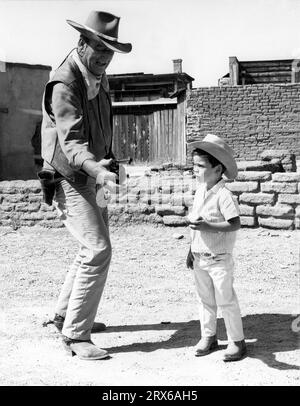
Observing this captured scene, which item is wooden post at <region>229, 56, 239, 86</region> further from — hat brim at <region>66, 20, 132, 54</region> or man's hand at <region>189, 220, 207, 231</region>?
man's hand at <region>189, 220, 207, 231</region>

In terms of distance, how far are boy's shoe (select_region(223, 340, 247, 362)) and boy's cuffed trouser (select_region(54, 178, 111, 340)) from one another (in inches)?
33.6

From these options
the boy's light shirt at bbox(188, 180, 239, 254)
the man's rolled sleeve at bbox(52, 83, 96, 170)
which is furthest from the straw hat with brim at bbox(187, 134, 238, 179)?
the man's rolled sleeve at bbox(52, 83, 96, 170)

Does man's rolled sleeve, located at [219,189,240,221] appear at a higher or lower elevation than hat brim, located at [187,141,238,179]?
lower

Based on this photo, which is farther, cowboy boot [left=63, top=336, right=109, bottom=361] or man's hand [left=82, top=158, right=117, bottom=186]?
cowboy boot [left=63, top=336, right=109, bottom=361]

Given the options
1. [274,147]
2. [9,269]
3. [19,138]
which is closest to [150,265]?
[9,269]

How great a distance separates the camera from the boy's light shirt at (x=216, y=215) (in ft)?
12.4

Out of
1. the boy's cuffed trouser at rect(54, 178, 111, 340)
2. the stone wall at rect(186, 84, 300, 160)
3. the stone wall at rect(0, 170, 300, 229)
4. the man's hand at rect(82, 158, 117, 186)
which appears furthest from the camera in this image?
the stone wall at rect(186, 84, 300, 160)

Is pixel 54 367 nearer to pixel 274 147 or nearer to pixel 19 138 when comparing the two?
A: pixel 19 138

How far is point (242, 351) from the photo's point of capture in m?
3.82

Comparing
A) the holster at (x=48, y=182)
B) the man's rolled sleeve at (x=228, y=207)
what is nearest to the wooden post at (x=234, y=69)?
the holster at (x=48, y=182)

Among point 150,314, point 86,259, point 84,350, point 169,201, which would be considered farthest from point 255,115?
point 84,350

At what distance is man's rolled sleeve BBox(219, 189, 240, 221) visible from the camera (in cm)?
376

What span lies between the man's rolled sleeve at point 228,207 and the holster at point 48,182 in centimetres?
112

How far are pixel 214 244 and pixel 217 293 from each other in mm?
289
